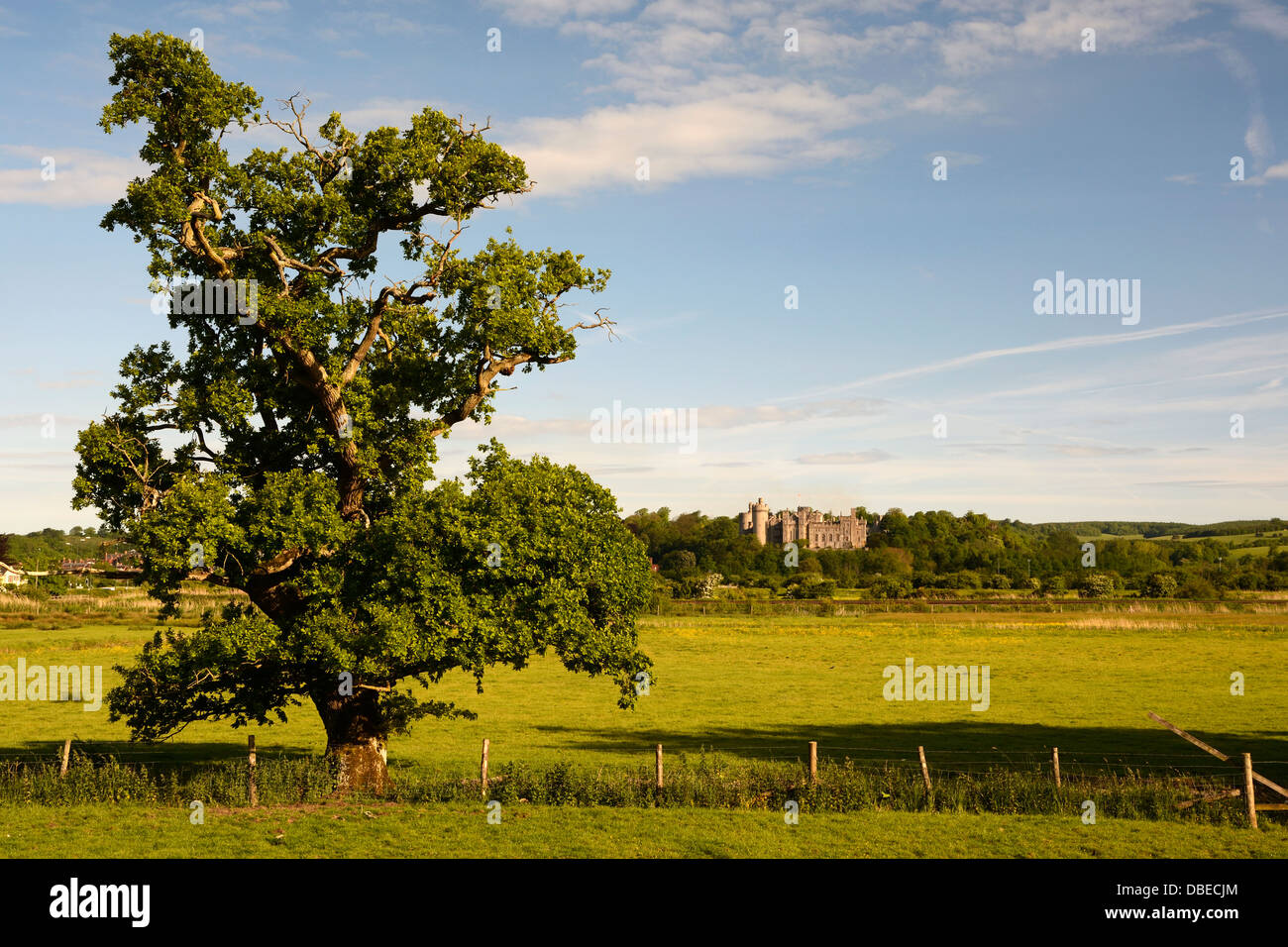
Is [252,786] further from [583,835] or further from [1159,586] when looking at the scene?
[1159,586]

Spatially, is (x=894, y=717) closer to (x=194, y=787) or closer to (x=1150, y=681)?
(x=1150, y=681)

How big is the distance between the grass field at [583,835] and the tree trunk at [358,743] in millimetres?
1601

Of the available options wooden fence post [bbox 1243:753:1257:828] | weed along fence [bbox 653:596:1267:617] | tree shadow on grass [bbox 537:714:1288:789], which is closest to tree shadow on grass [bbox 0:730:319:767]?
tree shadow on grass [bbox 537:714:1288:789]

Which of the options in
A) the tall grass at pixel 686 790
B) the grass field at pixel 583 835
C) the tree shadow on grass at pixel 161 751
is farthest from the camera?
the tree shadow on grass at pixel 161 751

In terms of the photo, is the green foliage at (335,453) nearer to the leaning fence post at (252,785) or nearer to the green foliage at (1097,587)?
the leaning fence post at (252,785)

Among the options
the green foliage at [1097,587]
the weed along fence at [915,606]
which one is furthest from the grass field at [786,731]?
the green foliage at [1097,587]

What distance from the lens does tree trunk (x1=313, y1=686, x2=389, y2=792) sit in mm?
25516

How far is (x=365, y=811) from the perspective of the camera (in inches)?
930

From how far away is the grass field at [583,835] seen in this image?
66.5 feet

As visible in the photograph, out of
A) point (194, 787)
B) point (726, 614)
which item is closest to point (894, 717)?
point (194, 787)

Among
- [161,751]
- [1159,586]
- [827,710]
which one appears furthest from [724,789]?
[1159,586]

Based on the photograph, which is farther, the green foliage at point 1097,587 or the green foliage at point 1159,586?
the green foliage at point 1097,587

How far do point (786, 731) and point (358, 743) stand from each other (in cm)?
1961

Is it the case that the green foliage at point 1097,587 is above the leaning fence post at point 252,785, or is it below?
below
